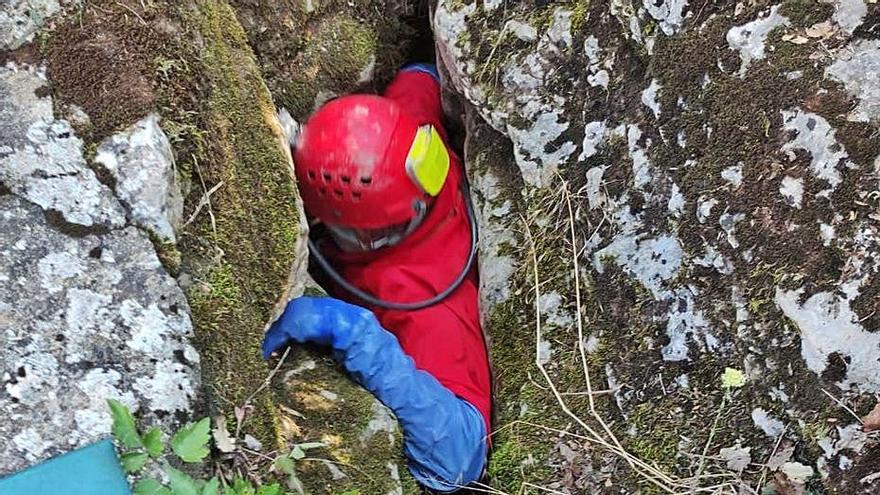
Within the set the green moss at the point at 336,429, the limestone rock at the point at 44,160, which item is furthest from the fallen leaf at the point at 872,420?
the limestone rock at the point at 44,160

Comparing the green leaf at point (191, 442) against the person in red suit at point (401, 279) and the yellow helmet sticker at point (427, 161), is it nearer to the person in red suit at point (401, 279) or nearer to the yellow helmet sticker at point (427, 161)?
the person in red suit at point (401, 279)

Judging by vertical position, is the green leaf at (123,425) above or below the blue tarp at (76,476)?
above

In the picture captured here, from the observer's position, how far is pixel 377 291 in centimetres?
349

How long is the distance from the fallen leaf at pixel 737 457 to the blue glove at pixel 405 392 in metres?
0.90

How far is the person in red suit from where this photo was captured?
9.92 ft

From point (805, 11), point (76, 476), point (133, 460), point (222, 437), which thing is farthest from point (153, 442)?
point (805, 11)

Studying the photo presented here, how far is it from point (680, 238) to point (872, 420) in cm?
78

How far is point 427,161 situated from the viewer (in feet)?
10.7

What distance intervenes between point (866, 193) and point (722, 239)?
430 millimetres

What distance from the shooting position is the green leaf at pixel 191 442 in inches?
79.4

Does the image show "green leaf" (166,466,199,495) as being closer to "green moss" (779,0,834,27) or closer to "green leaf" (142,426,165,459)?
"green leaf" (142,426,165,459)

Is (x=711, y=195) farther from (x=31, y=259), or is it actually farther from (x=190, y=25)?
(x=31, y=259)

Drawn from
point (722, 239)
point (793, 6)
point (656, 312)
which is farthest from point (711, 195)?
point (793, 6)

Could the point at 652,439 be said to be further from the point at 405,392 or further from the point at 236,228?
the point at 236,228
